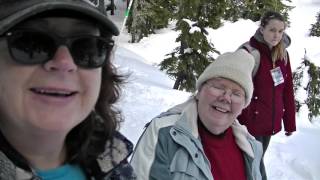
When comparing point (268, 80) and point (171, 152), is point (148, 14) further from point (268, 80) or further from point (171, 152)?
point (171, 152)

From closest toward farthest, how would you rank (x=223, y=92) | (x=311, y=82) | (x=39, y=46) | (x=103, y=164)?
1. (x=39, y=46)
2. (x=103, y=164)
3. (x=223, y=92)
4. (x=311, y=82)

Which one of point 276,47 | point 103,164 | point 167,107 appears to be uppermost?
point 103,164

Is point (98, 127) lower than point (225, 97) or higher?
higher

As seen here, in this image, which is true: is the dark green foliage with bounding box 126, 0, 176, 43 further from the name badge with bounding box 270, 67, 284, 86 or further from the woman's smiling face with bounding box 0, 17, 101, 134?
the woman's smiling face with bounding box 0, 17, 101, 134

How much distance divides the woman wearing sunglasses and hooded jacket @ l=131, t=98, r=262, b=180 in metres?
1.31

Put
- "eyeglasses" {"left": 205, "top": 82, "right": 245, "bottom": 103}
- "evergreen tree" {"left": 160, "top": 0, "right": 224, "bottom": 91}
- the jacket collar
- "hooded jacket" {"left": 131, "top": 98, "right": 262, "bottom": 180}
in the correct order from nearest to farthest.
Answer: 1. "hooded jacket" {"left": 131, "top": 98, "right": 262, "bottom": 180}
2. the jacket collar
3. "eyeglasses" {"left": 205, "top": 82, "right": 245, "bottom": 103}
4. "evergreen tree" {"left": 160, "top": 0, "right": 224, "bottom": 91}

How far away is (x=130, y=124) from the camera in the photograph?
818 centimetres

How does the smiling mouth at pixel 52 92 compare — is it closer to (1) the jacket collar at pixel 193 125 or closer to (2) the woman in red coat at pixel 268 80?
(1) the jacket collar at pixel 193 125

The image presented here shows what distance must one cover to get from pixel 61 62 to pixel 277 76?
4576mm

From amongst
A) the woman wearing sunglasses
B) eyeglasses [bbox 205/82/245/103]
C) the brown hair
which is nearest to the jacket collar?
eyeglasses [bbox 205/82/245/103]

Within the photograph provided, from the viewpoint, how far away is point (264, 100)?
18.3 feet

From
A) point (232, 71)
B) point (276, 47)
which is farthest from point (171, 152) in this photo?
point (276, 47)

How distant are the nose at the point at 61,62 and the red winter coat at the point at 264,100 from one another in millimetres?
4440

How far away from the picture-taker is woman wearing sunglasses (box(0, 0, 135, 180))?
124cm
